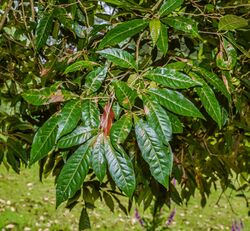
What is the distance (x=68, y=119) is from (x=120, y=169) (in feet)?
0.43

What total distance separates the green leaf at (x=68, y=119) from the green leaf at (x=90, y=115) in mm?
11

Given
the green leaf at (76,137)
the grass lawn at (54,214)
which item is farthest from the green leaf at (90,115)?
the grass lawn at (54,214)

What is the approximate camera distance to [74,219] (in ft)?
15.3

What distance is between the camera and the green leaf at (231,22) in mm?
826

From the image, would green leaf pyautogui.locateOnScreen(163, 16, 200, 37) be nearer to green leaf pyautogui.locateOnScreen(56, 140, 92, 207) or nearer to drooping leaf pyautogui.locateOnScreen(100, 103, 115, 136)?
drooping leaf pyautogui.locateOnScreen(100, 103, 115, 136)

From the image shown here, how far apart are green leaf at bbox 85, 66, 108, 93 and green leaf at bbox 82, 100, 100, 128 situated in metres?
0.04

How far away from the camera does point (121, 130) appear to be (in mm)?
687

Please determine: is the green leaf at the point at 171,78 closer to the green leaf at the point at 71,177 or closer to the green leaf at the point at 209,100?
the green leaf at the point at 209,100

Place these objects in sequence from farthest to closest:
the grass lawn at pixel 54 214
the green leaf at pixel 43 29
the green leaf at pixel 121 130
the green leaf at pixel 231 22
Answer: the grass lawn at pixel 54 214 < the green leaf at pixel 43 29 < the green leaf at pixel 231 22 < the green leaf at pixel 121 130

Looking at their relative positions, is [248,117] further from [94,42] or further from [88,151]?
[88,151]

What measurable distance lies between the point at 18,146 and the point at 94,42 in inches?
26.6

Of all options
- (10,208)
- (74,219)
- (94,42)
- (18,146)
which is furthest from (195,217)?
(94,42)

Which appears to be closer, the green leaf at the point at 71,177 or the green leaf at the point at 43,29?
the green leaf at the point at 71,177

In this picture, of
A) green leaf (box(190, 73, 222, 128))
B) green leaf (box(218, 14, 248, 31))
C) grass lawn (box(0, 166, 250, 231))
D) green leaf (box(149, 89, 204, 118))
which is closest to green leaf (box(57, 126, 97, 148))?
green leaf (box(149, 89, 204, 118))
